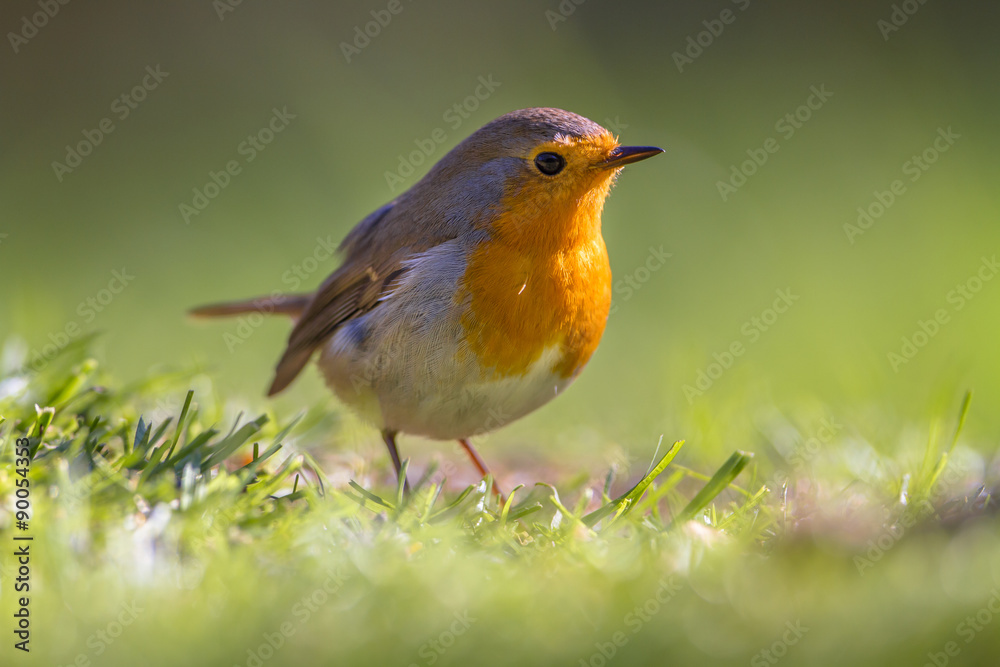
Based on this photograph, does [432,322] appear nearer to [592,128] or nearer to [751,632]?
[592,128]

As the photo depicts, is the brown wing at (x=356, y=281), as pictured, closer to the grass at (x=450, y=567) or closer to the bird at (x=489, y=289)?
the bird at (x=489, y=289)

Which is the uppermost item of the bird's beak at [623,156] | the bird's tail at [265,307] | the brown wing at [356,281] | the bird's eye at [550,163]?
the bird's beak at [623,156]

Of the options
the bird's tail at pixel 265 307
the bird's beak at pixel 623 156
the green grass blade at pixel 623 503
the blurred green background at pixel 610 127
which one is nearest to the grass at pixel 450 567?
the green grass blade at pixel 623 503

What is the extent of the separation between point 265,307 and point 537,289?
1963 millimetres

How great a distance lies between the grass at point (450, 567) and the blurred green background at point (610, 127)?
2.79 metres

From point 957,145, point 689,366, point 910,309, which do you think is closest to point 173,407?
point 689,366

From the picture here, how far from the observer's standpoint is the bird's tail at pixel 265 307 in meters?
4.50

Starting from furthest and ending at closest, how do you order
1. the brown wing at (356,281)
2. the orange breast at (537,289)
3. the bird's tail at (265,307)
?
the bird's tail at (265,307)
the brown wing at (356,281)
the orange breast at (537,289)

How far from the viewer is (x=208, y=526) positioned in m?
2.18

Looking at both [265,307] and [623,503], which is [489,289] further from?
[265,307]

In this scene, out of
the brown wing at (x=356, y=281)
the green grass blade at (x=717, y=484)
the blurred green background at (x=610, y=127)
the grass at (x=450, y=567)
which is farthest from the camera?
the blurred green background at (x=610, y=127)

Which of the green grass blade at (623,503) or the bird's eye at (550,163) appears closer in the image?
the green grass blade at (623,503)

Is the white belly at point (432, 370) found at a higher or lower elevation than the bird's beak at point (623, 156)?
lower

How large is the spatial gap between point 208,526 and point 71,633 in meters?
0.48
